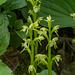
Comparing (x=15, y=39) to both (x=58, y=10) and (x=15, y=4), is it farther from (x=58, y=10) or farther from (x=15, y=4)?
(x=58, y=10)

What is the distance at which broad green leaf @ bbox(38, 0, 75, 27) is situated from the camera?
1.37 m

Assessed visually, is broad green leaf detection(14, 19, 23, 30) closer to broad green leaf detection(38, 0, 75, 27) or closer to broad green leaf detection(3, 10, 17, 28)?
broad green leaf detection(3, 10, 17, 28)

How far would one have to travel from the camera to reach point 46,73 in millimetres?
1160

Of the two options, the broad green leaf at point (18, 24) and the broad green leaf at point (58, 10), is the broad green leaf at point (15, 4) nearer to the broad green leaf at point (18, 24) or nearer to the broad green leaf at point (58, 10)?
the broad green leaf at point (18, 24)

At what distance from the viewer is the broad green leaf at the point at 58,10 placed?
137cm

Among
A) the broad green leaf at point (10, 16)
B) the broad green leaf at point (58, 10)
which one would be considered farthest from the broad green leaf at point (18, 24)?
the broad green leaf at point (58, 10)

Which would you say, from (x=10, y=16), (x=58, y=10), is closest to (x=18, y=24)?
(x=10, y=16)

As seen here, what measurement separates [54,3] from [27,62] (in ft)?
1.80

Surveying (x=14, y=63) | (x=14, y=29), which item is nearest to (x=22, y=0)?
(x=14, y=29)

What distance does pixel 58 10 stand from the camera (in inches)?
55.1

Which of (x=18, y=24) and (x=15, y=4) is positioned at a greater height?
(x=15, y=4)

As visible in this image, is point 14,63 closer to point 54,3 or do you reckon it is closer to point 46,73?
point 46,73

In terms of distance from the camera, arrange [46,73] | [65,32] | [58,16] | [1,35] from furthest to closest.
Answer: [65,32] → [58,16] → [46,73] → [1,35]

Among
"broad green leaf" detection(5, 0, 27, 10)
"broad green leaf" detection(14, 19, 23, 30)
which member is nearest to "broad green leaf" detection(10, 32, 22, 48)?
"broad green leaf" detection(14, 19, 23, 30)
